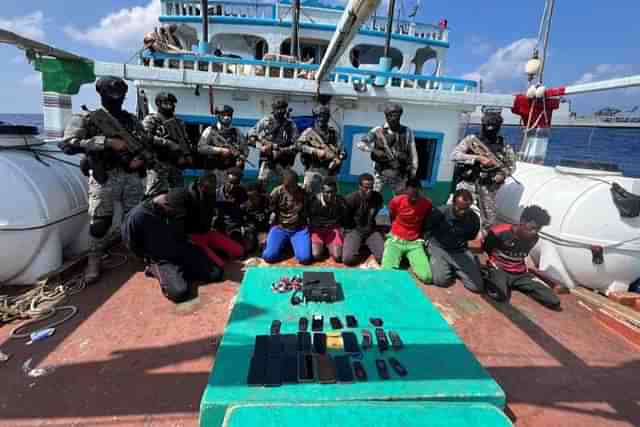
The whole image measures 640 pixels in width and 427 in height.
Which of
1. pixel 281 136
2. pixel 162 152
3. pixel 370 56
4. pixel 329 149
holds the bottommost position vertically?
pixel 162 152

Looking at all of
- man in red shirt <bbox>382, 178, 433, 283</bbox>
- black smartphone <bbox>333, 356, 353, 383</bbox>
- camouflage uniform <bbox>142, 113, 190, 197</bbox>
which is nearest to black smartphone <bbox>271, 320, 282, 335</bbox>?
black smartphone <bbox>333, 356, 353, 383</bbox>

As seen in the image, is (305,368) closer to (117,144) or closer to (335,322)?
(335,322)

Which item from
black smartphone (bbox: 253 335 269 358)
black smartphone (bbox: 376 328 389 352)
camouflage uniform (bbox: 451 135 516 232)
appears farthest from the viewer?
camouflage uniform (bbox: 451 135 516 232)

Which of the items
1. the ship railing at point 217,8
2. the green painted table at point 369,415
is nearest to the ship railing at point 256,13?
the ship railing at point 217,8

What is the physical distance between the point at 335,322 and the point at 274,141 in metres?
3.88

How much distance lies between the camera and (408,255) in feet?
15.7

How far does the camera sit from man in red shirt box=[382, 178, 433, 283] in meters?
4.70

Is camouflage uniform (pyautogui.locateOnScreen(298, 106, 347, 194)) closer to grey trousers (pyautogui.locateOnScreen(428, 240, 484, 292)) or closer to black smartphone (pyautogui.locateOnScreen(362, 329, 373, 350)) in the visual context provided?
grey trousers (pyautogui.locateOnScreen(428, 240, 484, 292))

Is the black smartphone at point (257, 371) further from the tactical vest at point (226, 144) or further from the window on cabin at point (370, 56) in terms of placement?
the window on cabin at point (370, 56)

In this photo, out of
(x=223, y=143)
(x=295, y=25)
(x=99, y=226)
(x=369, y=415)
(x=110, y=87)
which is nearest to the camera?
(x=369, y=415)

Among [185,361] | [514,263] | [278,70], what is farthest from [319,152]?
[185,361]

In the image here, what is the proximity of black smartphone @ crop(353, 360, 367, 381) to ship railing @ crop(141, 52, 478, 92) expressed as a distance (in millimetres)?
5550

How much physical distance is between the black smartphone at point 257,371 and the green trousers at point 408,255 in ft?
9.31

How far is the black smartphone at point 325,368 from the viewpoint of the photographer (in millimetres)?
1974
